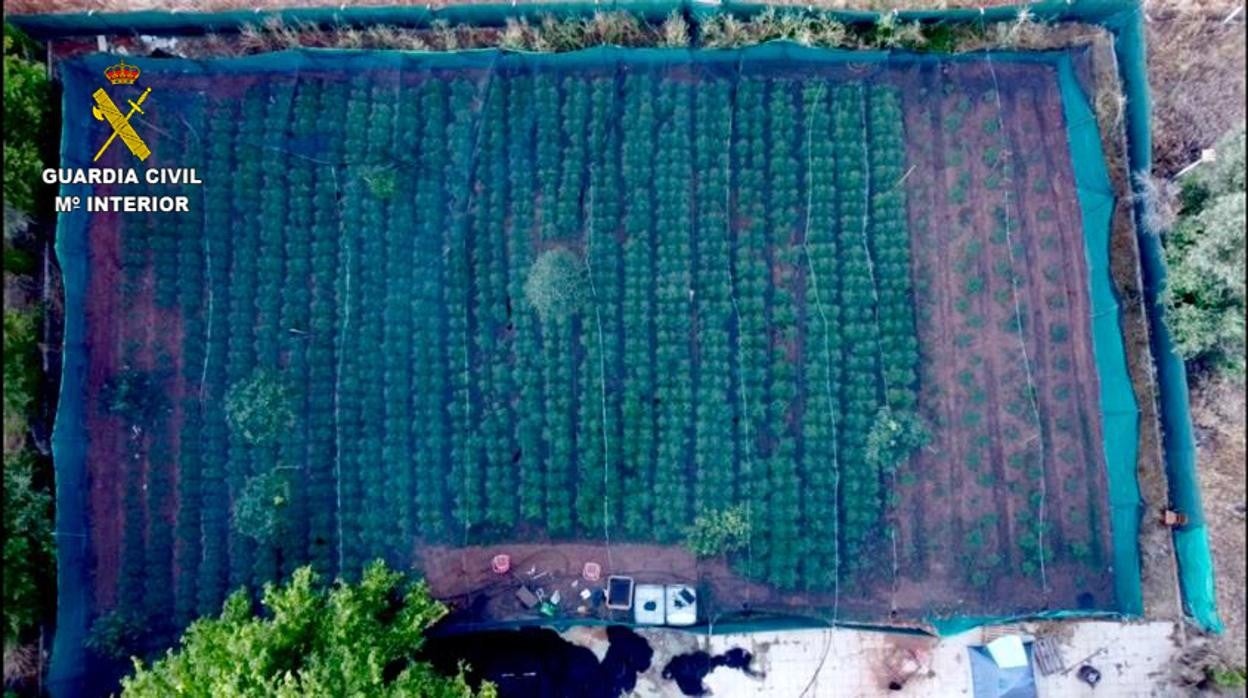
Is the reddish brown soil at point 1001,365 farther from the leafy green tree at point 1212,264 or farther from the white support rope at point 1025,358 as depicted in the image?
the leafy green tree at point 1212,264

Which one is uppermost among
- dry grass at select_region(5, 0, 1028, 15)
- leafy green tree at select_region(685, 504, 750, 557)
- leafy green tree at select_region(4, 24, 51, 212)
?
dry grass at select_region(5, 0, 1028, 15)

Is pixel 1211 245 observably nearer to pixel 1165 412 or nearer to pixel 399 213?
pixel 1165 412

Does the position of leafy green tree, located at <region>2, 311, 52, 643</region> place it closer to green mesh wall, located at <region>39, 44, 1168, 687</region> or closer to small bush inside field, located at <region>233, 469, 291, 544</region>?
green mesh wall, located at <region>39, 44, 1168, 687</region>

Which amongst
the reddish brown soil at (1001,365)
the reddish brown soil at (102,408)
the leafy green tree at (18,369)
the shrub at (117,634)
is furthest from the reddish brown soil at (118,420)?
the reddish brown soil at (1001,365)

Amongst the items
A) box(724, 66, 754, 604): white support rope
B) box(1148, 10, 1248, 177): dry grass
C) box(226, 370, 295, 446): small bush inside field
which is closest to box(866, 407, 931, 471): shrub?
box(724, 66, 754, 604): white support rope

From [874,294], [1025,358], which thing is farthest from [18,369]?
[1025,358]

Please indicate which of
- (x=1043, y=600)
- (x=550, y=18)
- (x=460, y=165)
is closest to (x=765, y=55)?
(x=550, y=18)
